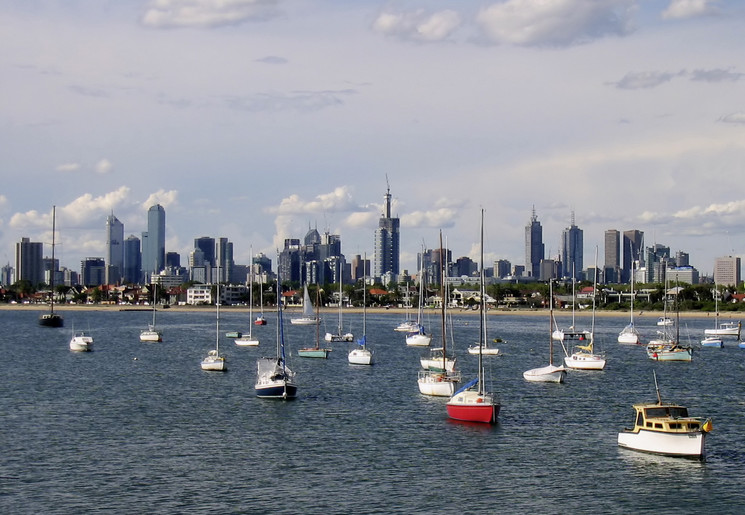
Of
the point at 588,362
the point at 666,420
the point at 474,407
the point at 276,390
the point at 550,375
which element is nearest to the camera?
the point at 666,420

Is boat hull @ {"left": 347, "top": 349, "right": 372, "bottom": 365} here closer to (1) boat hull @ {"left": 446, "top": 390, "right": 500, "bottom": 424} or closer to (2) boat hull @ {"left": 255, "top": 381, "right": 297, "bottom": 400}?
(2) boat hull @ {"left": 255, "top": 381, "right": 297, "bottom": 400}

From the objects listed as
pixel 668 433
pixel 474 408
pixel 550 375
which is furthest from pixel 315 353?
pixel 668 433

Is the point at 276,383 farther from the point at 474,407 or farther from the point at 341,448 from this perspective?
the point at 341,448

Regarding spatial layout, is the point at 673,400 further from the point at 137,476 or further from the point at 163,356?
the point at 163,356

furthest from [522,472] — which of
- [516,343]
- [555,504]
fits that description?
[516,343]

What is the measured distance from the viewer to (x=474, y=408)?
6769 cm

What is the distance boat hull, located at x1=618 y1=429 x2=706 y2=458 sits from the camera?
55.9 m

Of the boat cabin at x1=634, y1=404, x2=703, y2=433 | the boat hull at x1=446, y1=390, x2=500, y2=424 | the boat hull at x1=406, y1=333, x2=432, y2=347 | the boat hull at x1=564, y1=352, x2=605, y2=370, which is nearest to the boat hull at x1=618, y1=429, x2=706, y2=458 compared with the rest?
the boat cabin at x1=634, y1=404, x2=703, y2=433

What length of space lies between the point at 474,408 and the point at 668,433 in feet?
49.0

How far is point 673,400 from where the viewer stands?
86000 millimetres

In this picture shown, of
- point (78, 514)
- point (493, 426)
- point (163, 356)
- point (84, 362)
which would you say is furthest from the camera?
point (163, 356)

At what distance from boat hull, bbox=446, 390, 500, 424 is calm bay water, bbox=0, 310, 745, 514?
81cm

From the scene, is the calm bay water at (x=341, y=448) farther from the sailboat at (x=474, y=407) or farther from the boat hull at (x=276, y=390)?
the boat hull at (x=276, y=390)

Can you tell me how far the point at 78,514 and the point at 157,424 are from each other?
25039 mm
